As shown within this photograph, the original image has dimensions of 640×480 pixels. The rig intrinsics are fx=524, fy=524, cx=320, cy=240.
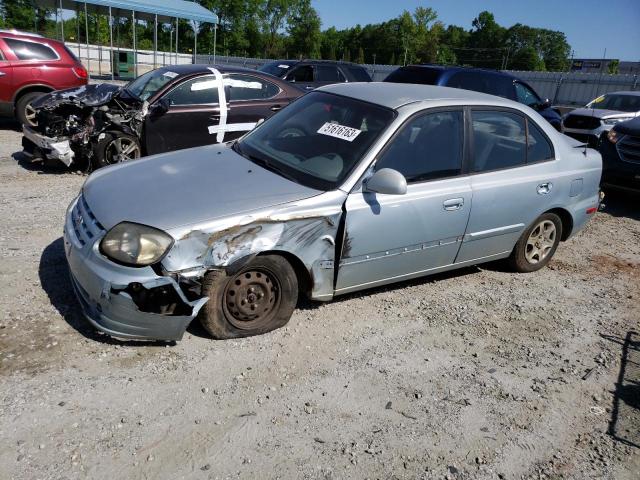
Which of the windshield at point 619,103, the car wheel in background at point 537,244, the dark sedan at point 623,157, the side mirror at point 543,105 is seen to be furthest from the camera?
the windshield at point 619,103

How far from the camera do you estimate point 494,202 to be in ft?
14.4

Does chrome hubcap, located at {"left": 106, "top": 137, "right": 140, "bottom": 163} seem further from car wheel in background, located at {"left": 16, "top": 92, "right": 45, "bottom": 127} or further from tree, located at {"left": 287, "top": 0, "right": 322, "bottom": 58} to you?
tree, located at {"left": 287, "top": 0, "right": 322, "bottom": 58}

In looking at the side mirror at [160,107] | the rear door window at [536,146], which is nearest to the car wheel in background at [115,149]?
the side mirror at [160,107]

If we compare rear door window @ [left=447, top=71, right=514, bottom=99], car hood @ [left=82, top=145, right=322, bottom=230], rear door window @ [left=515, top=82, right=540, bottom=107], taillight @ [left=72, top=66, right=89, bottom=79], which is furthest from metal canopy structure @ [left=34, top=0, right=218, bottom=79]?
car hood @ [left=82, top=145, right=322, bottom=230]

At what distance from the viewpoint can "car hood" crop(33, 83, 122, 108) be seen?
7320 millimetres

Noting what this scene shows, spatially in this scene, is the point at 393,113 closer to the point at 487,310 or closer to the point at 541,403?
the point at 487,310

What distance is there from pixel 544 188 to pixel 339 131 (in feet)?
6.75

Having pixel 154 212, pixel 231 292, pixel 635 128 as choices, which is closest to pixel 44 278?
pixel 154 212

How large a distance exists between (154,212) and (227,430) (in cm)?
139

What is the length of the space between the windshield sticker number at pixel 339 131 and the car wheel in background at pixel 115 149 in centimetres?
403

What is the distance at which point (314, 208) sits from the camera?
138 inches

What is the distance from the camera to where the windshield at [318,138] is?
12.5ft

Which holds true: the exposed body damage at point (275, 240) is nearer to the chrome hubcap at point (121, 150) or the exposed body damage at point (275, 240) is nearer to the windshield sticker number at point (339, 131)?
the windshield sticker number at point (339, 131)

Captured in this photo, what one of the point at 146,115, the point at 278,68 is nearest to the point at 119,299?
the point at 146,115
